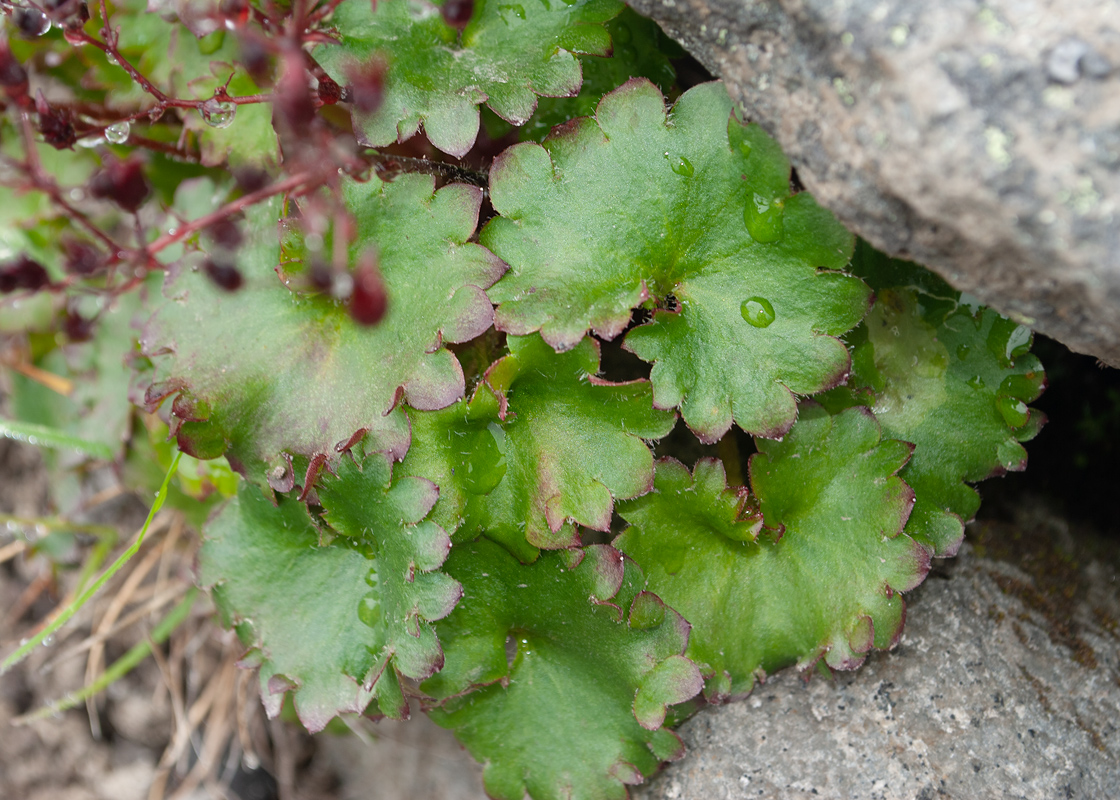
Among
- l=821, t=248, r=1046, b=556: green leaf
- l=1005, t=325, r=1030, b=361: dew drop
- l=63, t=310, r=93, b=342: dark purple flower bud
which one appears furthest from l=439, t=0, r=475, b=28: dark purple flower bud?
l=63, t=310, r=93, b=342: dark purple flower bud

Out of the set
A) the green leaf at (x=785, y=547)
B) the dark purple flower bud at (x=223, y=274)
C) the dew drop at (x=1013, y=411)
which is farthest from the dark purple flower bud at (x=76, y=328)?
the dew drop at (x=1013, y=411)

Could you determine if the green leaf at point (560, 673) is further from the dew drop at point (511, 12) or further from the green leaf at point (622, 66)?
the dew drop at point (511, 12)

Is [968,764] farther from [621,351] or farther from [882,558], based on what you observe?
[621,351]

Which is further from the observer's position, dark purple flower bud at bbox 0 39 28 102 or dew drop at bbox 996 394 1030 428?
dew drop at bbox 996 394 1030 428

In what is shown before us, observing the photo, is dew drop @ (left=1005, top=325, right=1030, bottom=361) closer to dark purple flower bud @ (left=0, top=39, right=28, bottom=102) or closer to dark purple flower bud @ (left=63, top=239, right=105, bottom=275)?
dark purple flower bud @ (left=63, top=239, right=105, bottom=275)

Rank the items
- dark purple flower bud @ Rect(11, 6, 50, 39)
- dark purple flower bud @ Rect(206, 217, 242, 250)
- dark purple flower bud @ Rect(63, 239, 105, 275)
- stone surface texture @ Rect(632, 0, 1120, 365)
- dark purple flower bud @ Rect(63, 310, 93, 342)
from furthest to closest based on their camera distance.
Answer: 1. dark purple flower bud @ Rect(63, 310, 93, 342)
2. dark purple flower bud @ Rect(11, 6, 50, 39)
3. dark purple flower bud @ Rect(63, 239, 105, 275)
4. dark purple flower bud @ Rect(206, 217, 242, 250)
5. stone surface texture @ Rect(632, 0, 1120, 365)

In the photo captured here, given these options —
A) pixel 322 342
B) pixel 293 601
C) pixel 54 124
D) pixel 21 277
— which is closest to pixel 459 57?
pixel 322 342

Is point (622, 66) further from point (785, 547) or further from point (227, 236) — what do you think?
point (785, 547)
